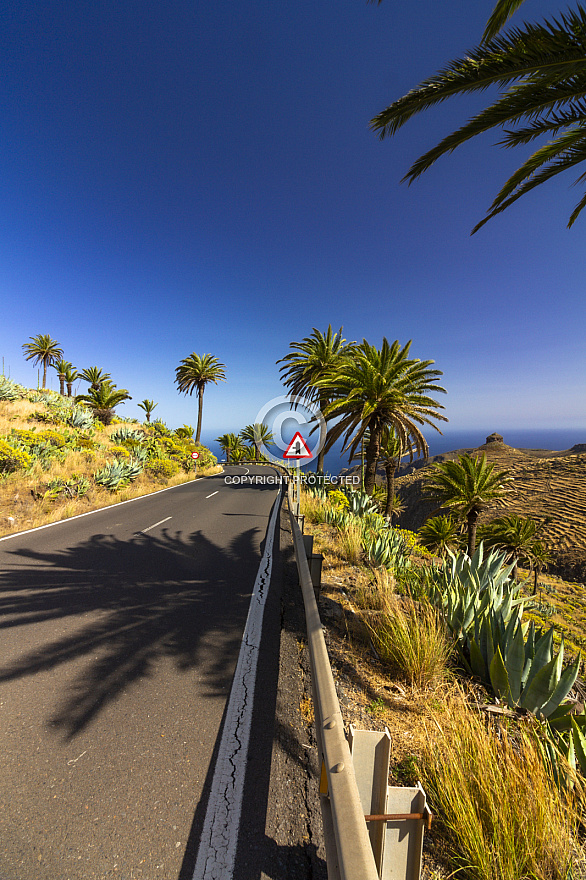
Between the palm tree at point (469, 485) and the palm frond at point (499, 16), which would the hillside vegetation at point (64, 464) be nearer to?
the palm frond at point (499, 16)

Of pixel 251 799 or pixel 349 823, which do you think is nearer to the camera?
pixel 349 823

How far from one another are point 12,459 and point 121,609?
989 cm

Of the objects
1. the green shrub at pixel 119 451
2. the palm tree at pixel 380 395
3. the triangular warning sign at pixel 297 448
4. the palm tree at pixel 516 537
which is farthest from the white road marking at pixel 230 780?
the palm tree at pixel 516 537

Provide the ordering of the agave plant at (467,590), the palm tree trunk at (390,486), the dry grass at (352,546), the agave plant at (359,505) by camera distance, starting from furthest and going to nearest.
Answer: the palm tree trunk at (390,486) < the agave plant at (359,505) < the dry grass at (352,546) < the agave plant at (467,590)

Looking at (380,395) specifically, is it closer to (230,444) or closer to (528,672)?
(528,672)

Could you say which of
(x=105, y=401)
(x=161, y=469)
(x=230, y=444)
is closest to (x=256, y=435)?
(x=230, y=444)

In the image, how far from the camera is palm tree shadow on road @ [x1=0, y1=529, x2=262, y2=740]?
11.2ft

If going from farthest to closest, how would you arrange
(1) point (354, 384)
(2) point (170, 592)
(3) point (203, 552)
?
(1) point (354, 384)
(3) point (203, 552)
(2) point (170, 592)

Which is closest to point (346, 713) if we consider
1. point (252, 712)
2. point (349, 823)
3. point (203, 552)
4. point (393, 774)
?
point (393, 774)

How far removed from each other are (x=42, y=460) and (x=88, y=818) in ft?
45.2

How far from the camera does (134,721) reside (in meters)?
2.88

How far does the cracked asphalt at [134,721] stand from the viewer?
77.7 inches

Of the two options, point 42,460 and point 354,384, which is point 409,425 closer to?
point 354,384

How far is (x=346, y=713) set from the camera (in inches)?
111
